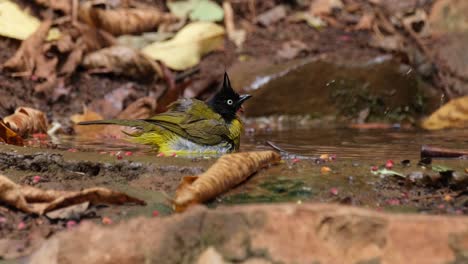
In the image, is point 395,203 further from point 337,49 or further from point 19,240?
point 337,49

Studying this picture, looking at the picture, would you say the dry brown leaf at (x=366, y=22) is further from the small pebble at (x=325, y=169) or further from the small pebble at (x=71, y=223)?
the small pebble at (x=71, y=223)

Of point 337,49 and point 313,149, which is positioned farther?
point 337,49

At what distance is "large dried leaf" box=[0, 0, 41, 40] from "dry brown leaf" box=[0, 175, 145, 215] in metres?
4.75

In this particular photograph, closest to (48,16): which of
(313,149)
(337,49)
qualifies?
(337,49)

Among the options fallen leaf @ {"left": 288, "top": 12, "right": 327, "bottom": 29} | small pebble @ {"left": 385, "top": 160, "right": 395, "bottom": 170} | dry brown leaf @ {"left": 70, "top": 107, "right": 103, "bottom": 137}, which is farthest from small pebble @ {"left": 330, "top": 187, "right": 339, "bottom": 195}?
fallen leaf @ {"left": 288, "top": 12, "right": 327, "bottom": 29}

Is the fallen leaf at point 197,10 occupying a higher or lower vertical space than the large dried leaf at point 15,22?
higher

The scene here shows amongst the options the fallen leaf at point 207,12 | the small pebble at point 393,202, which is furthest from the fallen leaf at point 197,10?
the small pebble at point 393,202

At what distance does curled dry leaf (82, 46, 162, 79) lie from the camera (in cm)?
830

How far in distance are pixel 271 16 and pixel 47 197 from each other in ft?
22.4

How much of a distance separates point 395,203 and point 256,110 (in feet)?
15.4

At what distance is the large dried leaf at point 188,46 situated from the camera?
341 inches

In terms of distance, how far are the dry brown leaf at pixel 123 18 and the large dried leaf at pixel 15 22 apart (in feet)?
2.05

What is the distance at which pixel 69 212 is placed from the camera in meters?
3.47

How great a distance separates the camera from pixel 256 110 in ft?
27.0
